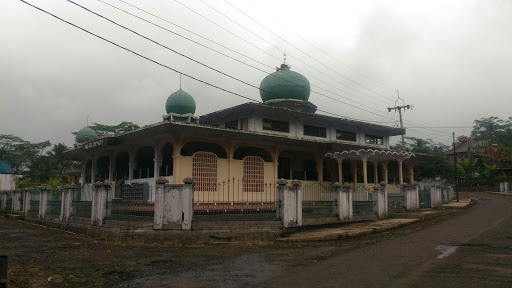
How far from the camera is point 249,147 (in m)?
20.4

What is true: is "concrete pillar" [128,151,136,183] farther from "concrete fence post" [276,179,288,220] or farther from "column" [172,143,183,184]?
"concrete fence post" [276,179,288,220]

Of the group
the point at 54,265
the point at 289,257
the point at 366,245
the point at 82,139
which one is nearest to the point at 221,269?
the point at 289,257

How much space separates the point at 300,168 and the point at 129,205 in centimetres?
1289

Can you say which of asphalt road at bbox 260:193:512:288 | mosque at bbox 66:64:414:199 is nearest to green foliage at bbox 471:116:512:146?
mosque at bbox 66:64:414:199

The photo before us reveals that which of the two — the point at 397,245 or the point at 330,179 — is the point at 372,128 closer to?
the point at 330,179

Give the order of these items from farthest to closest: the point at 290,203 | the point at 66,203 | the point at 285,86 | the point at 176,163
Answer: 1. the point at 285,86
2. the point at 176,163
3. the point at 66,203
4. the point at 290,203

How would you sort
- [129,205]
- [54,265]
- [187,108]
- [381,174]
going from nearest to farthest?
[54,265], [129,205], [187,108], [381,174]

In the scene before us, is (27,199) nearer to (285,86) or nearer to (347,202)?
(285,86)

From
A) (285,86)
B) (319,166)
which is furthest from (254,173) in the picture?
(285,86)

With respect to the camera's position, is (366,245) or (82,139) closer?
(366,245)

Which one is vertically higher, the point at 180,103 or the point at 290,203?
the point at 180,103

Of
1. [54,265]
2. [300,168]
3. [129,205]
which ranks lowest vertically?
[54,265]

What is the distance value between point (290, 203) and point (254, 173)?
24.8ft

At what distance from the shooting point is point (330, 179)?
81.7 feet
